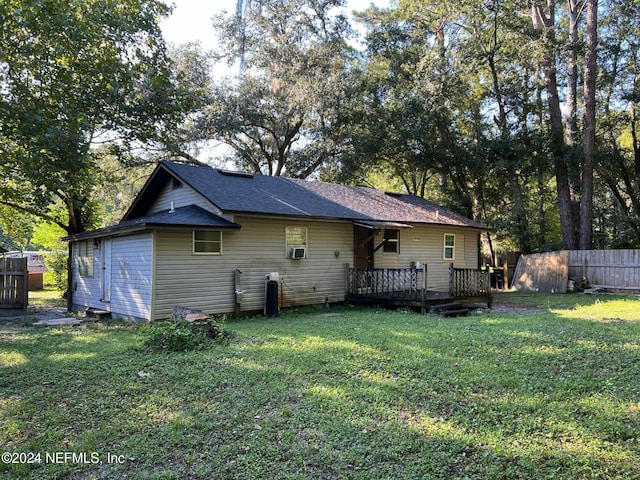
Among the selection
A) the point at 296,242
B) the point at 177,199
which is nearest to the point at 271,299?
the point at 296,242

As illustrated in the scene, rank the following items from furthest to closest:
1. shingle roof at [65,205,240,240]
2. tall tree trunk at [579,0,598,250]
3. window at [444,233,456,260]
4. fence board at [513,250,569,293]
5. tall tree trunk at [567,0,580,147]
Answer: tall tree trunk at [567,0,580,147] < tall tree trunk at [579,0,598,250] < fence board at [513,250,569,293] < window at [444,233,456,260] < shingle roof at [65,205,240,240]

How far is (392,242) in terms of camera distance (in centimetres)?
1486

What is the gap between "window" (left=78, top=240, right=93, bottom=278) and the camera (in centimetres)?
1259

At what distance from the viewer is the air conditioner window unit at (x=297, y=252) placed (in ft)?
40.4

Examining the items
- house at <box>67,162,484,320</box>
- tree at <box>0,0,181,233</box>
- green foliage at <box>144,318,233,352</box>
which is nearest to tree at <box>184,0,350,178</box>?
house at <box>67,162,484,320</box>

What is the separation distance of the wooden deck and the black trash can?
2.86 metres

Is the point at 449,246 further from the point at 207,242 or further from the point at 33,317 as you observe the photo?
the point at 33,317

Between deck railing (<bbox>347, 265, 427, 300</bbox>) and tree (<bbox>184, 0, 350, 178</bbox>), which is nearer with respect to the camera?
deck railing (<bbox>347, 265, 427, 300</bbox>)

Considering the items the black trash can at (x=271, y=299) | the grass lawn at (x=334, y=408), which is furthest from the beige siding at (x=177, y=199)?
the grass lawn at (x=334, y=408)

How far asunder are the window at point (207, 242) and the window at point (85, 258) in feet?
13.4

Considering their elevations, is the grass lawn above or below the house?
below

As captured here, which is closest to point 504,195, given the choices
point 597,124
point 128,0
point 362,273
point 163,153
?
point 597,124

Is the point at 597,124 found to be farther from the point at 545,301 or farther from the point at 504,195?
the point at 545,301

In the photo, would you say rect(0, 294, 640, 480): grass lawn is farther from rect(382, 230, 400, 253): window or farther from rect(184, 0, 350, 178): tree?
rect(184, 0, 350, 178): tree
